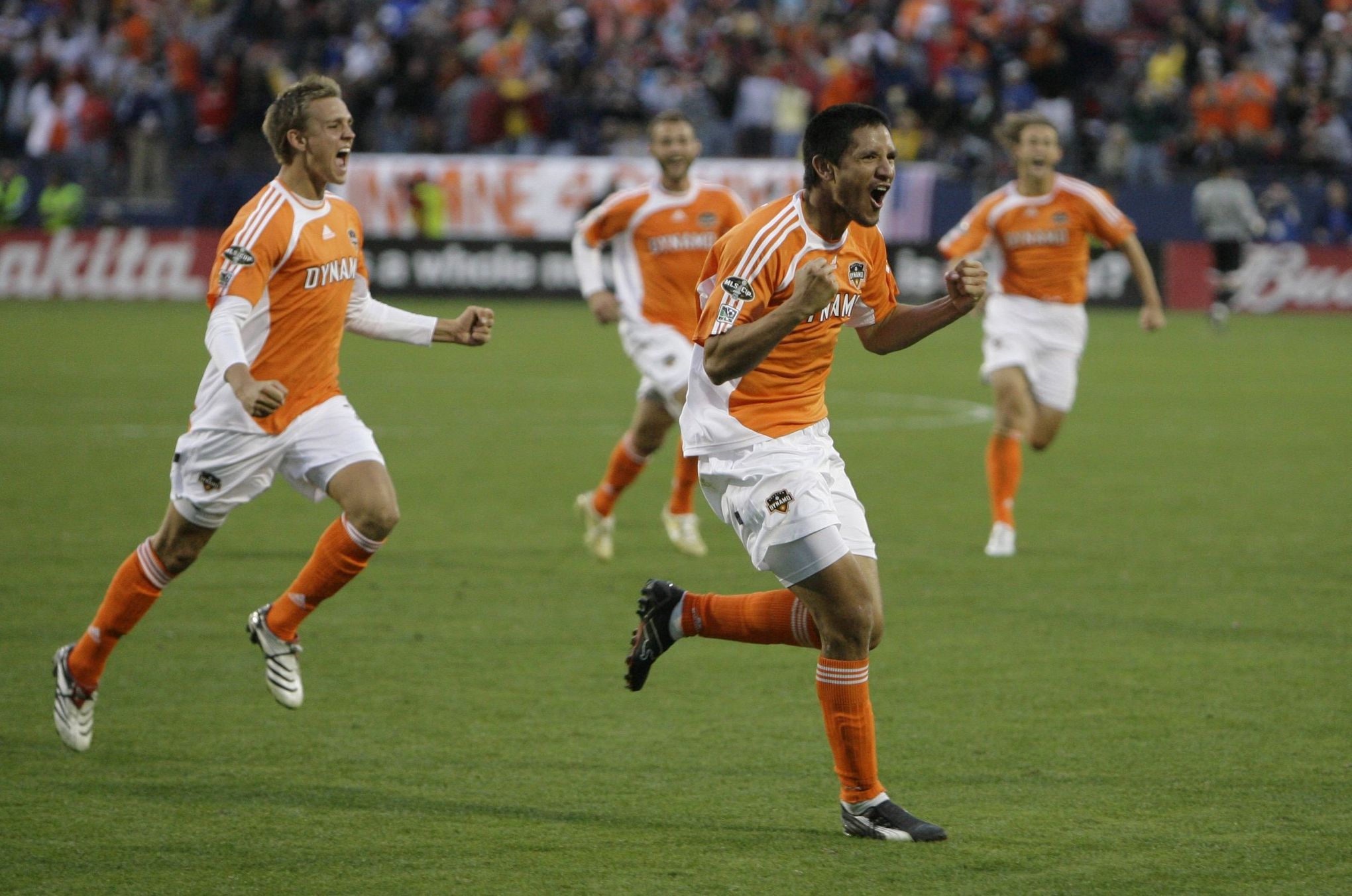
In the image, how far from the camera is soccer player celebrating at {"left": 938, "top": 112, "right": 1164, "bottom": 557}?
10.3 m

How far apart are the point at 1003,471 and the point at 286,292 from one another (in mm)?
5100

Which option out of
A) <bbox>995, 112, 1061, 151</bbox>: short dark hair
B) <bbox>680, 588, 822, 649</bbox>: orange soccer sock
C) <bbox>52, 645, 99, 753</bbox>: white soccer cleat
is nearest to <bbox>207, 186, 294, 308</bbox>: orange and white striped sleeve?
<bbox>52, 645, 99, 753</bbox>: white soccer cleat

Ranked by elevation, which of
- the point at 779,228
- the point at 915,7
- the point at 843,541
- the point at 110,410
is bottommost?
the point at 110,410

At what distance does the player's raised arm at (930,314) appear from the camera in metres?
5.18

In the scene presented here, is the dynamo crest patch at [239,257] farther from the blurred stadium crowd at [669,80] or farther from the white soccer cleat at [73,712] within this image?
the blurred stadium crowd at [669,80]

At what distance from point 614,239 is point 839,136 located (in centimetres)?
517

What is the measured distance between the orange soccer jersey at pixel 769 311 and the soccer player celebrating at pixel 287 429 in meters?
1.25

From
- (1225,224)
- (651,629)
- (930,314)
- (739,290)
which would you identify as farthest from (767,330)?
(1225,224)

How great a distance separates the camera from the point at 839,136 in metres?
5.05

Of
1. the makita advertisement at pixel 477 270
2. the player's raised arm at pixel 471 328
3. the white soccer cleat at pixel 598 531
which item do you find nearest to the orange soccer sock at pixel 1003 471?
the white soccer cleat at pixel 598 531

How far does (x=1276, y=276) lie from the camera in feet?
88.6

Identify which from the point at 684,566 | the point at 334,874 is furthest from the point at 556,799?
the point at 684,566

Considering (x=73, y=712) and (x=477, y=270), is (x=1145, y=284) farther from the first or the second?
(x=477, y=270)

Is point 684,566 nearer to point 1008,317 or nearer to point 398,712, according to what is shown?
point 1008,317
